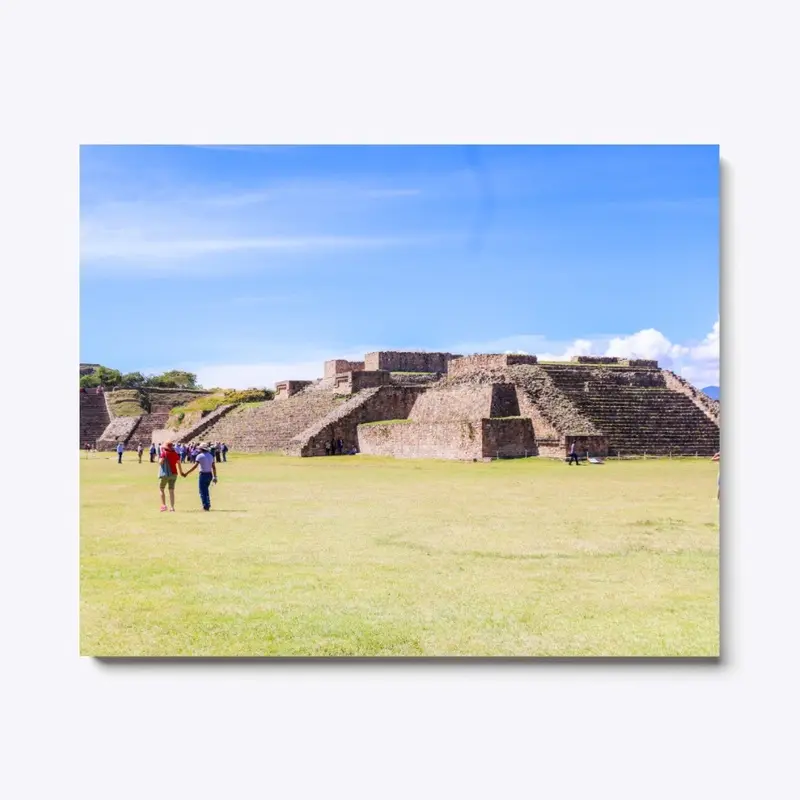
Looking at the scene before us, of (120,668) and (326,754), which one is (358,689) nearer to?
(326,754)

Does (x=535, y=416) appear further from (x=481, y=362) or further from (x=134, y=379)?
(x=134, y=379)

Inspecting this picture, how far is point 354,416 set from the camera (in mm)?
23344

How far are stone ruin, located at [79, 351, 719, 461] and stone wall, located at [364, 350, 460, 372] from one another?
5cm

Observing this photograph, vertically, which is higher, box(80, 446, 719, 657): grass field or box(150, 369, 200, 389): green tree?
box(150, 369, 200, 389): green tree

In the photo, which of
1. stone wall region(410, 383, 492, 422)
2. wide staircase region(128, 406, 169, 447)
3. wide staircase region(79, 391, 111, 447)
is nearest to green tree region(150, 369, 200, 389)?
wide staircase region(79, 391, 111, 447)

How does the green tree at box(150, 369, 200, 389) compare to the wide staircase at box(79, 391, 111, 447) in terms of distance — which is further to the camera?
the green tree at box(150, 369, 200, 389)

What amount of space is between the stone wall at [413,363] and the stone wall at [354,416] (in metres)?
1.19

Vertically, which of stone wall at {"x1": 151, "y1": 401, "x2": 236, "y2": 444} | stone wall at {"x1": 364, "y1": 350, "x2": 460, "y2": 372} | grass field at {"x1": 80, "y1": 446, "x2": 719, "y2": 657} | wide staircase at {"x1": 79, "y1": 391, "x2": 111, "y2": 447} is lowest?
grass field at {"x1": 80, "y1": 446, "x2": 719, "y2": 657}

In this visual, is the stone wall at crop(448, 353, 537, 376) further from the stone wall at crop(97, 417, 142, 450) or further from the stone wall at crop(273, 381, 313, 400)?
the stone wall at crop(97, 417, 142, 450)

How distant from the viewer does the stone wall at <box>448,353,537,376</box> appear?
1738cm

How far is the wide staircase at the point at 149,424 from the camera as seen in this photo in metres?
19.4

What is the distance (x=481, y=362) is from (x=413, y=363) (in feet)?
15.2
